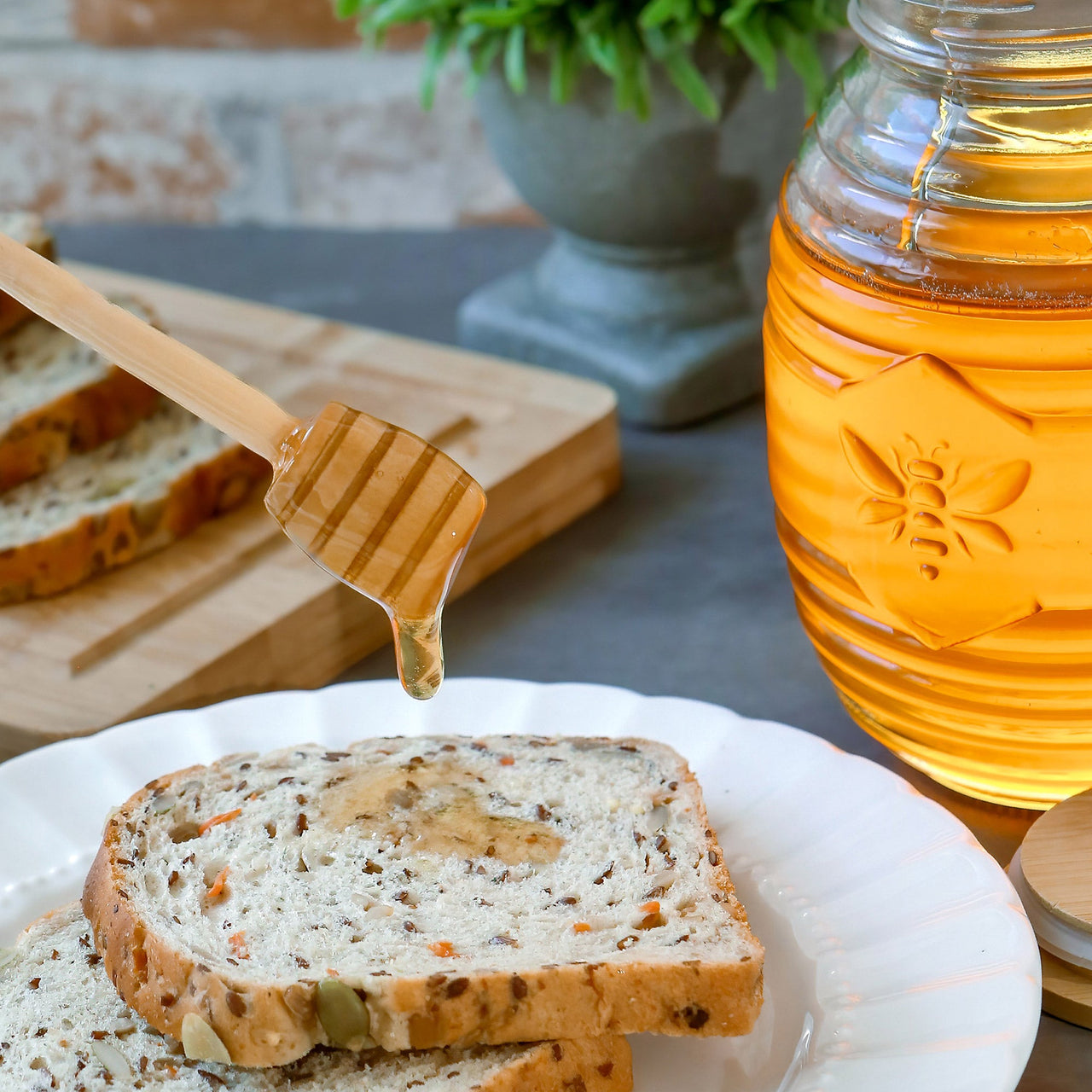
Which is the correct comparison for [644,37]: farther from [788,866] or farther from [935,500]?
[788,866]

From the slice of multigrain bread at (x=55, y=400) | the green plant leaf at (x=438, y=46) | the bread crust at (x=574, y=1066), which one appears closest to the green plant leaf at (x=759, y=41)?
the green plant leaf at (x=438, y=46)

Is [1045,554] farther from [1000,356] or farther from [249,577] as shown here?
[249,577]

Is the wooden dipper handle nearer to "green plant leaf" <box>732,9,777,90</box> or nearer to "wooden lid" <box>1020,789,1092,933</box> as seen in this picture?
"wooden lid" <box>1020,789,1092,933</box>

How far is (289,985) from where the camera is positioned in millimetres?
750

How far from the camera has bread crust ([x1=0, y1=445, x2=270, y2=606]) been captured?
51.0 inches

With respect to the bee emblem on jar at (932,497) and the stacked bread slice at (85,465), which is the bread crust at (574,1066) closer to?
the bee emblem on jar at (932,497)

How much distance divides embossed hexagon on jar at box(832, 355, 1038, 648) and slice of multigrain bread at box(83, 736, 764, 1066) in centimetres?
19

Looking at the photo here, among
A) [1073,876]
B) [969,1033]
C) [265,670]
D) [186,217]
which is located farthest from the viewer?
[186,217]

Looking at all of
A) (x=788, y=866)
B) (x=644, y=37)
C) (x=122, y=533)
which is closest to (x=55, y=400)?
(x=122, y=533)

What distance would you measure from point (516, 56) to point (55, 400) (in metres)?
0.58

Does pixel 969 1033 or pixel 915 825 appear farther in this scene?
pixel 915 825

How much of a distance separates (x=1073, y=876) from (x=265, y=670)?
677 mm

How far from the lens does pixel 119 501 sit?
53.3 inches

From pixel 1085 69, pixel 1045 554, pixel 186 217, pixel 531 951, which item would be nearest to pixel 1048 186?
pixel 1085 69
